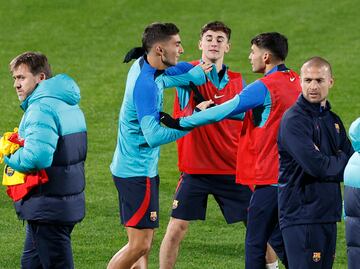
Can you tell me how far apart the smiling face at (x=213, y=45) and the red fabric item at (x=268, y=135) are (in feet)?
4.37

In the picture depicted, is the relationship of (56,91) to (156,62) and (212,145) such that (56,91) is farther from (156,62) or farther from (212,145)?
(212,145)

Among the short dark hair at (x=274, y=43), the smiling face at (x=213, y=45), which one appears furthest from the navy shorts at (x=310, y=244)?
the smiling face at (x=213, y=45)

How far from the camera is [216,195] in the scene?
36.2ft

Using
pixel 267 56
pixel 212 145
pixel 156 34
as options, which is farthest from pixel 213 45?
pixel 156 34

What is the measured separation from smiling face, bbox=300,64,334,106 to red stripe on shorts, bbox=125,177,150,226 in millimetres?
1812

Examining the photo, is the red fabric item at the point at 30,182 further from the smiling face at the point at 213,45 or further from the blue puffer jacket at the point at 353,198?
the smiling face at the point at 213,45

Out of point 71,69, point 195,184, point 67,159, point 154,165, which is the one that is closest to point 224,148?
point 195,184

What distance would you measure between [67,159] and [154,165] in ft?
3.58

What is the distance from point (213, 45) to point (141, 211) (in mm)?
1939

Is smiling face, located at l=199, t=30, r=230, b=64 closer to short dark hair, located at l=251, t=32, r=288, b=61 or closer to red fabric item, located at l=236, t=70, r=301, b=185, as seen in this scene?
short dark hair, located at l=251, t=32, r=288, b=61

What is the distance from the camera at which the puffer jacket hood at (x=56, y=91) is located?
9117 millimetres

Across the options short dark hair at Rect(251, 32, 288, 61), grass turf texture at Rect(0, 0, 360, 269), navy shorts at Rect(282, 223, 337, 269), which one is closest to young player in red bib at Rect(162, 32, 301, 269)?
short dark hair at Rect(251, 32, 288, 61)

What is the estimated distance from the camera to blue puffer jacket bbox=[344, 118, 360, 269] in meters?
8.55

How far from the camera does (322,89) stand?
8781mm
